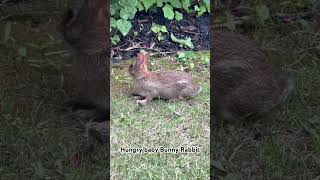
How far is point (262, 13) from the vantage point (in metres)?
4.76

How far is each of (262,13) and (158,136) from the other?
1525 millimetres

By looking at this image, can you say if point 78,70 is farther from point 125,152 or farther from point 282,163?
point 282,163

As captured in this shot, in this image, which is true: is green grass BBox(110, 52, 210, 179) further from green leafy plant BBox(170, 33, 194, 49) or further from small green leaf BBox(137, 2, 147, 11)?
small green leaf BBox(137, 2, 147, 11)

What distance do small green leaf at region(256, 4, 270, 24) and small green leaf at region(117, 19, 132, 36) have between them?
135cm

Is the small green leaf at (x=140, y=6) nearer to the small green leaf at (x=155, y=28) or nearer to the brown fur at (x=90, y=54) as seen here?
the small green leaf at (x=155, y=28)

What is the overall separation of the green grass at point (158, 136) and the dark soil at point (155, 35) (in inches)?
3.8

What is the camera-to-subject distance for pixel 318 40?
477 cm

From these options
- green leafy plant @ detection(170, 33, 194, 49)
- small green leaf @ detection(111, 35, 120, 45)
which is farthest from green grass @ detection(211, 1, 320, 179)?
small green leaf @ detection(111, 35, 120, 45)

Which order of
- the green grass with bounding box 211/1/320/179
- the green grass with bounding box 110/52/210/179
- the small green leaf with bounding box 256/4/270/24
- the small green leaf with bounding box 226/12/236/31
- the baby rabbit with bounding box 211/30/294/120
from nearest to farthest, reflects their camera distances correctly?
the green grass with bounding box 110/52/210/179
the green grass with bounding box 211/1/320/179
the baby rabbit with bounding box 211/30/294/120
the small green leaf with bounding box 226/12/236/31
the small green leaf with bounding box 256/4/270/24

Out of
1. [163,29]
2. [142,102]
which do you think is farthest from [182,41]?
[142,102]

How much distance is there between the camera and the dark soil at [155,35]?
355 cm

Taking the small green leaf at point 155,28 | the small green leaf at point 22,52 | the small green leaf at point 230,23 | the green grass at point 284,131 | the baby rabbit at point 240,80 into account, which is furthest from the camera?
the small green leaf at point 22,52

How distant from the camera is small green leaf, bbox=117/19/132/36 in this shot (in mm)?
3561

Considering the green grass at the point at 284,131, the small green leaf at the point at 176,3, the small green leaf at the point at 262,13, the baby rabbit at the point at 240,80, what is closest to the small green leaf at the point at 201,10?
the small green leaf at the point at 176,3
